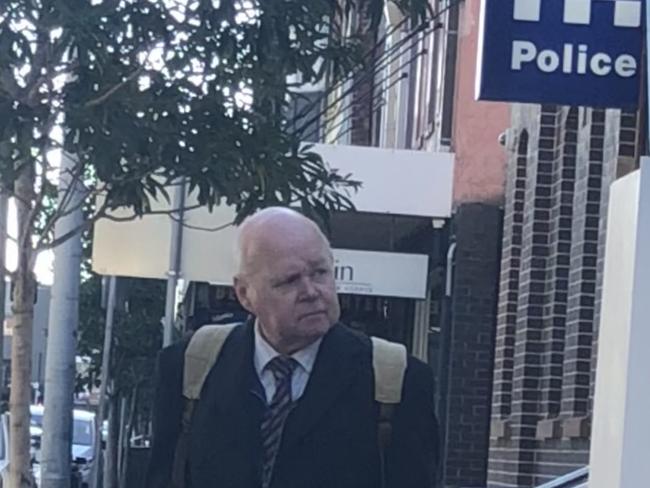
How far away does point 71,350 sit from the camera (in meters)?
11.0

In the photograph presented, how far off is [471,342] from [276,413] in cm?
1193

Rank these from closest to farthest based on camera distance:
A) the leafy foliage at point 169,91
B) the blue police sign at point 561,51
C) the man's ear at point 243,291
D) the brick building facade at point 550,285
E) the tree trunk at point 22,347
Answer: the man's ear at point 243,291 < the leafy foliage at point 169,91 < the blue police sign at point 561,51 < the tree trunk at point 22,347 < the brick building facade at point 550,285

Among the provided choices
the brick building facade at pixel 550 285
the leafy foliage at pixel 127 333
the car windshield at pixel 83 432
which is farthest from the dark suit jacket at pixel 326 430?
the car windshield at pixel 83 432

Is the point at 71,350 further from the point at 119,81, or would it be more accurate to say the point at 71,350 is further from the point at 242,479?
the point at 242,479

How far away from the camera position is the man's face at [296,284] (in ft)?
12.7

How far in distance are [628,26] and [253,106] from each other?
176cm

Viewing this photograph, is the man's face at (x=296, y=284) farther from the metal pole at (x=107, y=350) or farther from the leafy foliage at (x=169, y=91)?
the metal pole at (x=107, y=350)

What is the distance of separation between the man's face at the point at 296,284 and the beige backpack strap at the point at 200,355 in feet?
0.71

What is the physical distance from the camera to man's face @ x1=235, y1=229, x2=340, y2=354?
153 inches

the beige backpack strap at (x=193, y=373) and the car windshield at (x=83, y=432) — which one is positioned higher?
the beige backpack strap at (x=193, y=373)

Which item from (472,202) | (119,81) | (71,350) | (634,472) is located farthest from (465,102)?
(634,472)

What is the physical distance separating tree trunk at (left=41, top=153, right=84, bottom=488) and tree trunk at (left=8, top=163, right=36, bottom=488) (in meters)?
2.28

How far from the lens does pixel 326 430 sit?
3914mm

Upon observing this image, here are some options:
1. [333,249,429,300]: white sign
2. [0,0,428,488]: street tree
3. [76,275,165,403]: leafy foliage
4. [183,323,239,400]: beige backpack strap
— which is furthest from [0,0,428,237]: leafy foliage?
[76,275,165,403]: leafy foliage
